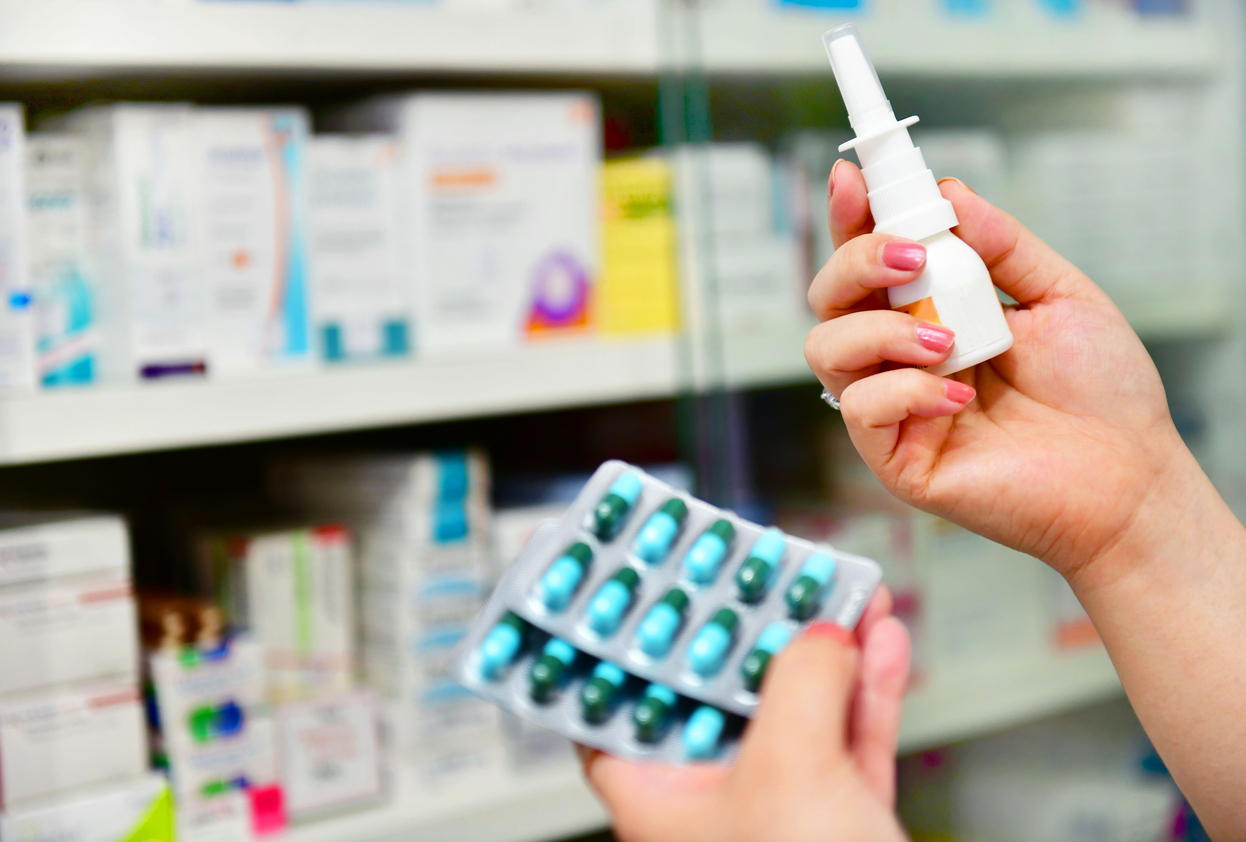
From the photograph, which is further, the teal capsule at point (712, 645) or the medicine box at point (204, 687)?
the medicine box at point (204, 687)

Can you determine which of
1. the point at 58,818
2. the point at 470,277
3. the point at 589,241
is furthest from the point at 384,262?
the point at 58,818

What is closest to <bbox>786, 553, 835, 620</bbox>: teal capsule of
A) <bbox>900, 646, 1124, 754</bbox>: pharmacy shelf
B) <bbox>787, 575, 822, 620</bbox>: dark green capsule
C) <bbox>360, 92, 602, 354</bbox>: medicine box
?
<bbox>787, 575, 822, 620</bbox>: dark green capsule

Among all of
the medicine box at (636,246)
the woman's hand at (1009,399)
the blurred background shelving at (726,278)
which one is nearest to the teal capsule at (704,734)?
the woman's hand at (1009,399)

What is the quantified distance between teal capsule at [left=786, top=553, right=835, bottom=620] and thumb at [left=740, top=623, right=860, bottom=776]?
0.04 m

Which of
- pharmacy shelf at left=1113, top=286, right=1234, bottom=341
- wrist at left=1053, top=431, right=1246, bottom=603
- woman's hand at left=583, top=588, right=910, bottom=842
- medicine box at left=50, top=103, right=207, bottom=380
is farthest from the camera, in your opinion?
medicine box at left=50, top=103, right=207, bottom=380

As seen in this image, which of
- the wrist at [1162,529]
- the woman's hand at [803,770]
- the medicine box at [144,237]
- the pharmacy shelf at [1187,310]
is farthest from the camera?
the medicine box at [144,237]

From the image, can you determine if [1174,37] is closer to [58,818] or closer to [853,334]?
[853,334]

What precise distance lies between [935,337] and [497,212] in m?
0.52

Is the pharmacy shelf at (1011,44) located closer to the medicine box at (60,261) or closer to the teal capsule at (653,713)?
the teal capsule at (653,713)

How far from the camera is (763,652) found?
38cm

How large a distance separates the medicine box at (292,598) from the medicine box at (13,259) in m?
0.21

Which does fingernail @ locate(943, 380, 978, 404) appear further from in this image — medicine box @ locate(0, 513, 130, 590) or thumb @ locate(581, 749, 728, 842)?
medicine box @ locate(0, 513, 130, 590)

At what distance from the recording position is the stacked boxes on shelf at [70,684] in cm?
66

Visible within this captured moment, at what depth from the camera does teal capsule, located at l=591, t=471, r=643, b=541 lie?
1.32 ft
